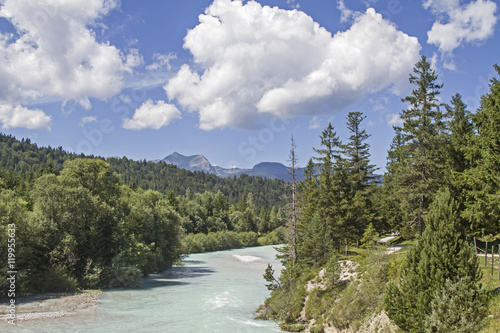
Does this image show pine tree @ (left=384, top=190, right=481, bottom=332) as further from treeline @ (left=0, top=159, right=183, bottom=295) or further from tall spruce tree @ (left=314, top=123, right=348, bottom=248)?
treeline @ (left=0, top=159, right=183, bottom=295)

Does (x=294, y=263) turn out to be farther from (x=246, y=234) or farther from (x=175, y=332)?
(x=246, y=234)

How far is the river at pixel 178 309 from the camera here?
85.5 feet

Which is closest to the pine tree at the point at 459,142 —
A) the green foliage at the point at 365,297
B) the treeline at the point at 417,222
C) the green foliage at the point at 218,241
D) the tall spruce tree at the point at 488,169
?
the treeline at the point at 417,222

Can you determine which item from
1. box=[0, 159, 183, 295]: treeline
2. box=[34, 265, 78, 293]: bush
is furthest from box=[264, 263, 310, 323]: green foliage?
box=[34, 265, 78, 293]: bush

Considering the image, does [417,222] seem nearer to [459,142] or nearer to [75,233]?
[459,142]

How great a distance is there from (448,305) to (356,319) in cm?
1038

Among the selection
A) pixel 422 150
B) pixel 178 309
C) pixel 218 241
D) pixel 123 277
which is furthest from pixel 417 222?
pixel 218 241

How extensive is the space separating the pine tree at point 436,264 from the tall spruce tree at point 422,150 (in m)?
17.1

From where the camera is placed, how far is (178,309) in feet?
106

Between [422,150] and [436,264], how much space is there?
20197 mm

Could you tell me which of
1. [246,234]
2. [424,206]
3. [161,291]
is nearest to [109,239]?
[161,291]

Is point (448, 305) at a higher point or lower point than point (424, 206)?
lower

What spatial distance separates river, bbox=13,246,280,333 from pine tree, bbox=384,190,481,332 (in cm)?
1398

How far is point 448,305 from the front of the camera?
502 inches
